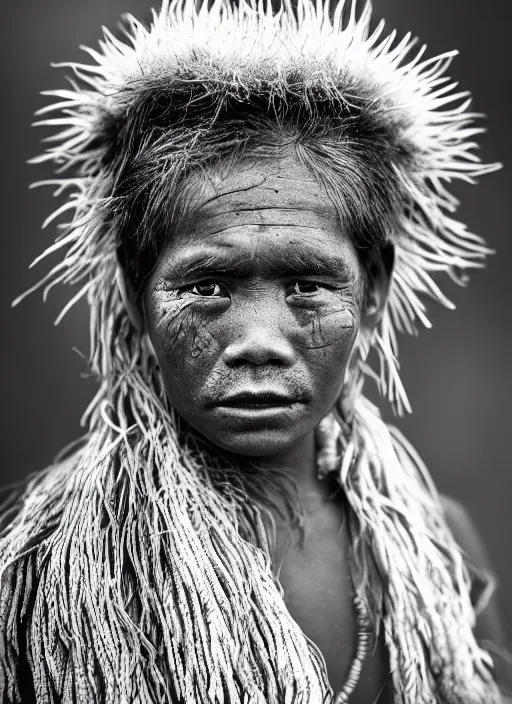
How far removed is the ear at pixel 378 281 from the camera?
4.62 feet

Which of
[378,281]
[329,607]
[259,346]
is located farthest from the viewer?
[378,281]

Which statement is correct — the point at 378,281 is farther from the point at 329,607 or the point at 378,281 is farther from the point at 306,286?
the point at 329,607

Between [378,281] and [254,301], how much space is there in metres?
0.32

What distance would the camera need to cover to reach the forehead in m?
1.20

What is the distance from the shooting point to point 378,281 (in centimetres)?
143

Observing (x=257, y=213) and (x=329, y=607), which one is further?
(x=329, y=607)

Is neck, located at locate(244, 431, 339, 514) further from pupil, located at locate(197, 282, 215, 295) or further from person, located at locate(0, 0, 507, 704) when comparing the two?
pupil, located at locate(197, 282, 215, 295)

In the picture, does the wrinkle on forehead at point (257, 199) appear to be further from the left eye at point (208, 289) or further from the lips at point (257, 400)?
the lips at point (257, 400)

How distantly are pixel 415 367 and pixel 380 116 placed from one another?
6.06 feet

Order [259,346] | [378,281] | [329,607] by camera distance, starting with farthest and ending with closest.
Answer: [378,281]
[329,607]
[259,346]

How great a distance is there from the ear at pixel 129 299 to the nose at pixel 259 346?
266 mm

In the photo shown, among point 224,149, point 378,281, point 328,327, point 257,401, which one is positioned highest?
point 224,149

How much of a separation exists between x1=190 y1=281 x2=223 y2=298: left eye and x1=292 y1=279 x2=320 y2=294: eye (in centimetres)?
12

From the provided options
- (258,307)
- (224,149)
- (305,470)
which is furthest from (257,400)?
(224,149)
